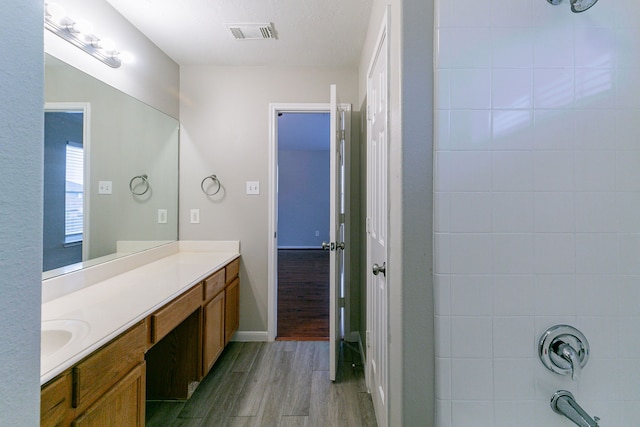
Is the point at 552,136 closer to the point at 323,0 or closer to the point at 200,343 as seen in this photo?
the point at 323,0

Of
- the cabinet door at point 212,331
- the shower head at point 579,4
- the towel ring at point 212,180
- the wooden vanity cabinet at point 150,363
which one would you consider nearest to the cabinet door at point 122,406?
the wooden vanity cabinet at point 150,363

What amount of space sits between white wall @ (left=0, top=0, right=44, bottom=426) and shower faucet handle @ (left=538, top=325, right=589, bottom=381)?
1.38 metres

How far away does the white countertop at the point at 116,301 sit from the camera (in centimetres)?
93

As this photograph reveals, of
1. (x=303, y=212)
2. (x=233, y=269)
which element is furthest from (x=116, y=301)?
(x=303, y=212)

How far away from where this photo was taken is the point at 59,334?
1.08m

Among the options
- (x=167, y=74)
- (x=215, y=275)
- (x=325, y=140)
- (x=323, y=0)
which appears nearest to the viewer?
(x=323, y=0)

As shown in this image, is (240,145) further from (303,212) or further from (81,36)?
(303,212)

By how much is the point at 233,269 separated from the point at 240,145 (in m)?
1.10

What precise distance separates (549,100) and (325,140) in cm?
533

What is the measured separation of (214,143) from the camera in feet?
8.57

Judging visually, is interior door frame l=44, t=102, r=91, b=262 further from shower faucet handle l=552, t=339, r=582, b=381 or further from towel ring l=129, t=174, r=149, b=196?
shower faucet handle l=552, t=339, r=582, b=381

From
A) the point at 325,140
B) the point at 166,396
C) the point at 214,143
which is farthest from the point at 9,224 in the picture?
the point at 325,140

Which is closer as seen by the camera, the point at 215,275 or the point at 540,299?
the point at 540,299

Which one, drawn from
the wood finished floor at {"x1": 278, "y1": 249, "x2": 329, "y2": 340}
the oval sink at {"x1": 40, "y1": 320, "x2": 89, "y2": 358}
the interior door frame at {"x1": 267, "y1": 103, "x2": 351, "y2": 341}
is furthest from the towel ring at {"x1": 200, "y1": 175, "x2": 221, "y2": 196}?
the oval sink at {"x1": 40, "y1": 320, "x2": 89, "y2": 358}
